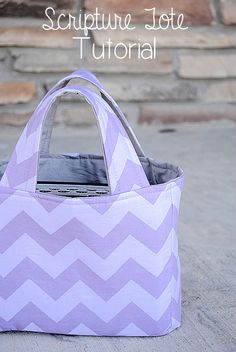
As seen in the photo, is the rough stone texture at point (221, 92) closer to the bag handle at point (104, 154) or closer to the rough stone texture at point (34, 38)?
the rough stone texture at point (34, 38)

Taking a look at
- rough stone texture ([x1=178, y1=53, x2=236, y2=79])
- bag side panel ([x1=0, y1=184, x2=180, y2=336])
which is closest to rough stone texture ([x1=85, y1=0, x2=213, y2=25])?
rough stone texture ([x1=178, y1=53, x2=236, y2=79])

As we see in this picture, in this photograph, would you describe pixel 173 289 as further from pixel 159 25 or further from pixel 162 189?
pixel 159 25

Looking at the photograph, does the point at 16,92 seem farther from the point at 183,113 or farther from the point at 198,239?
the point at 198,239

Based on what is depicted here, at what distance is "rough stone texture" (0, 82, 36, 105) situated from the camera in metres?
2.18

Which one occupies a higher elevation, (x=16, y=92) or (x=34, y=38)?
(x=34, y=38)

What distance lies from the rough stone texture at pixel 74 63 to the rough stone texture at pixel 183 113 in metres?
0.14

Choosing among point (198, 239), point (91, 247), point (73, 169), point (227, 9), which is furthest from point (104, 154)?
point (227, 9)

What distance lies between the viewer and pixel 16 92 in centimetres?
219

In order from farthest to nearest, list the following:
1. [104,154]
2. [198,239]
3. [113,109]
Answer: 1. [198,239]
2. [113,109]
3. [104,154]

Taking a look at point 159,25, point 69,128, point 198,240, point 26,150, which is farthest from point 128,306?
point 159,25

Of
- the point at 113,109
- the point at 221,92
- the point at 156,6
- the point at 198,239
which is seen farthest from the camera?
the point at 221,92

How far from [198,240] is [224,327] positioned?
0.38 meters

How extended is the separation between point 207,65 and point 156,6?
29 cm

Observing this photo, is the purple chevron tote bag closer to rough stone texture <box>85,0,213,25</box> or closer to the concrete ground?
the concrete ground
